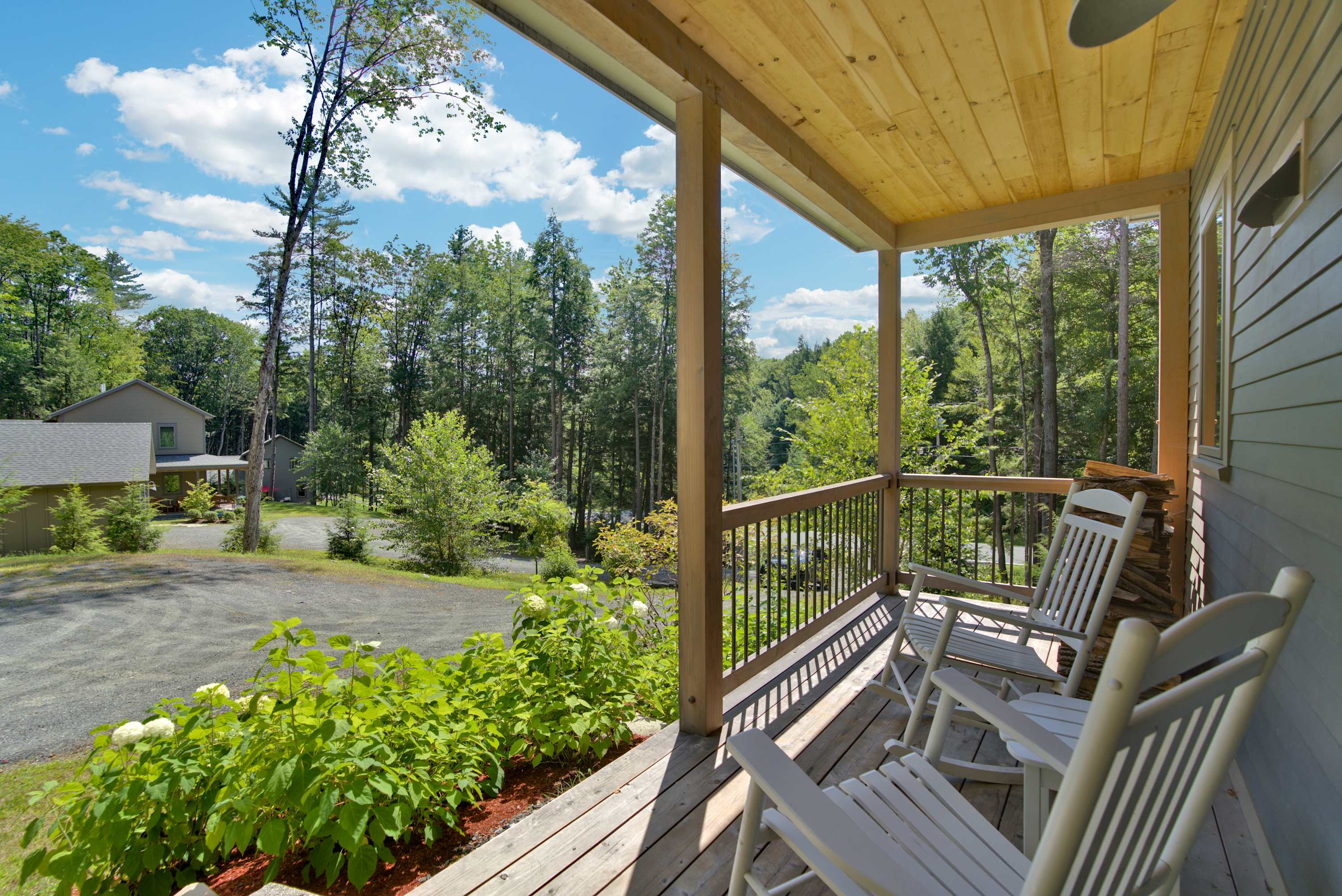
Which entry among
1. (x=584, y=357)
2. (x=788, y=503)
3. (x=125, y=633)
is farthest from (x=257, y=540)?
(x=584, y=357)

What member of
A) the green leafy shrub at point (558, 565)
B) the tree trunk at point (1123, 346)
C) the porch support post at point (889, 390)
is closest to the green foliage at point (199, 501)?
the green leafy shrub at point (558, 565)

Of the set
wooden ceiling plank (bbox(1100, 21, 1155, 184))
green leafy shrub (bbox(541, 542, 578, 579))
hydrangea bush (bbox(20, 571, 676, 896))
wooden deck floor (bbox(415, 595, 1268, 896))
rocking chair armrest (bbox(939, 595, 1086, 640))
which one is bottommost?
green leafy shrub (bbox(541, 542, 578, 579))

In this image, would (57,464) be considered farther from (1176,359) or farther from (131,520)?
(1176,359)

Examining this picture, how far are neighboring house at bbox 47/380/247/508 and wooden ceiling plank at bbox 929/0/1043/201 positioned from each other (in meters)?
5.44

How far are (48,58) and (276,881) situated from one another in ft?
18.5

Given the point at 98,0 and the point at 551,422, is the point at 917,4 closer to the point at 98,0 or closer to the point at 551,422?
the point at 98,0

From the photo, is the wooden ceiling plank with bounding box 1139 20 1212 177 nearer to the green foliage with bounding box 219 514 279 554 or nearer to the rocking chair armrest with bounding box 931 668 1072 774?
the rocking chair armrest with bounding box 931 668 1072 774

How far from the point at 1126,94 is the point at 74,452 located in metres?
6.39

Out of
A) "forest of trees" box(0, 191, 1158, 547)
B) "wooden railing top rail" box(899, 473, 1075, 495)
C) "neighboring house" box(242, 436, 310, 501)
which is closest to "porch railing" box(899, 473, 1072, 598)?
"wooden railing top rail" box(899, 473, 1075, 495)

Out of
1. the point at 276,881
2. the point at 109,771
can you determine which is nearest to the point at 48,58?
the point at 109,771

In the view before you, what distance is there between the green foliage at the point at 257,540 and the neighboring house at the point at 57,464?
185 centimetres

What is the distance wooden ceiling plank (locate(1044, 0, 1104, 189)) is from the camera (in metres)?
2.00

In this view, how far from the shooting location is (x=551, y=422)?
1888 centimetres

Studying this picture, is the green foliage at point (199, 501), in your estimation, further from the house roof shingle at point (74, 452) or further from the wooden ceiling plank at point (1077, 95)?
the wooden ceiling plank at point (1077, 95)
